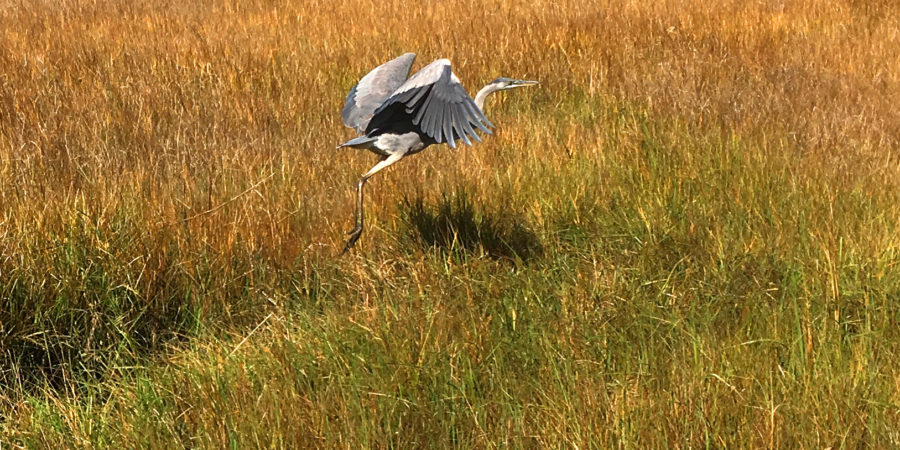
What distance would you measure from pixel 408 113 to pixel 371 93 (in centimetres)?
56

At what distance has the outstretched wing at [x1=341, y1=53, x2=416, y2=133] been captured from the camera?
3660mm

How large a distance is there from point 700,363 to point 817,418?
291 mm

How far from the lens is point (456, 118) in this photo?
304 cm

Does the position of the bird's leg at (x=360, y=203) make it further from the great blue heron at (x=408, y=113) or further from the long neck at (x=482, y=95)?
the long neck at (x=482, y=95)

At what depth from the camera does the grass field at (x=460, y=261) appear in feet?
6.92

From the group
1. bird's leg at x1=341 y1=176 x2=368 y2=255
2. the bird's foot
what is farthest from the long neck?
the bird's foot

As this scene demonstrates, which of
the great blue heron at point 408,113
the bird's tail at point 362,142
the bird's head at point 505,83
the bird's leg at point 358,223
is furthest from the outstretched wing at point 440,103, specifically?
the bird's head at point 505,83

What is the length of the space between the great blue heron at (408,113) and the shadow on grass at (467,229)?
231mm

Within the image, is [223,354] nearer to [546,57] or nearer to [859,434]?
[859,434]

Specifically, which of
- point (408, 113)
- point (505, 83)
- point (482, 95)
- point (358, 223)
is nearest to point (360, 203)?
point (358, 223)

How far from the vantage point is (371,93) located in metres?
3.76

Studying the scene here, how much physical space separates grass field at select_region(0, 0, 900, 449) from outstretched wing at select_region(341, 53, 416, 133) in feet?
1.09

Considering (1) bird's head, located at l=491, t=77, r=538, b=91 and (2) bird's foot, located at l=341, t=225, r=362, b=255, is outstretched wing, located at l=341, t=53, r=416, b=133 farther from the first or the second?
(2) bird's foot, located at l=341, t=225, r=362, b=255

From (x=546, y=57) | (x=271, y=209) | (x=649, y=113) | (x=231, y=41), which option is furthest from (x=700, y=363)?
(x=231, y=41)
